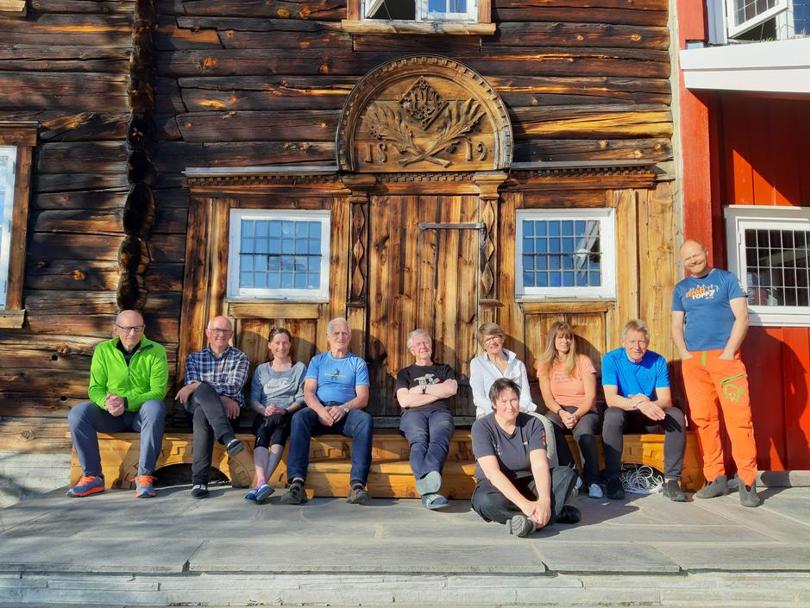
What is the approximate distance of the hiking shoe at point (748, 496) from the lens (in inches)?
171

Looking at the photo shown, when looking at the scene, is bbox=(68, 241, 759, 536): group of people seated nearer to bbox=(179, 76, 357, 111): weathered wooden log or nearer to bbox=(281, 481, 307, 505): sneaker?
bbox=(281, 481, 307, 505): sneaker

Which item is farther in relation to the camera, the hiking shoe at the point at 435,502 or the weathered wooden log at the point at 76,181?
the weathered wooden log at the point at 76,181

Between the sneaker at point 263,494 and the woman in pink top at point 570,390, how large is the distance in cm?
204

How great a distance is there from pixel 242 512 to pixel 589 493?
93.0 inches

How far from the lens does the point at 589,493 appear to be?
455 cm

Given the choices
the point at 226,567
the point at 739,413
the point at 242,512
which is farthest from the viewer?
the point at 739,413

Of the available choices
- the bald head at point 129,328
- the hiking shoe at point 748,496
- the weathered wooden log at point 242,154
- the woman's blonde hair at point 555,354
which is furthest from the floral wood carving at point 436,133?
the hiking shoe at point 748,496

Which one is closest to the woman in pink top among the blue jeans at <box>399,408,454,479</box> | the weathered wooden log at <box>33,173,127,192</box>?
the blue jeans at <box>399,408,454,479</box>

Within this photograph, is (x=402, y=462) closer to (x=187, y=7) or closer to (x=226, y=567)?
(x=226, y=567)

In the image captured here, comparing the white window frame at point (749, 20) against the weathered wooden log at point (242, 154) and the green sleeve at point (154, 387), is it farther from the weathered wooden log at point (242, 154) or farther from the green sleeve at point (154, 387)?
the green sleeve at point (154, 387)

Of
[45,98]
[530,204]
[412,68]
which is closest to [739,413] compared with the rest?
[530,204]

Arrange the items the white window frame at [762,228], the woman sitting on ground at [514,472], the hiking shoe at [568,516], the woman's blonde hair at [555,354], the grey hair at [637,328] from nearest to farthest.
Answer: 1. the woman sitting on ground at [514,472]
2. the hiking shoe at [568,516]
3. the grey hair at [637,328]
4. the woman's blonde hair at [555,354]
5. the white window frame at [762,228]

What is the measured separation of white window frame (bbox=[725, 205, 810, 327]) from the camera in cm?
551

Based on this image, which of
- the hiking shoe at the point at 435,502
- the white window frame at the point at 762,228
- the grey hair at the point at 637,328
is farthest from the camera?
the white window frame at the point at 762,228
